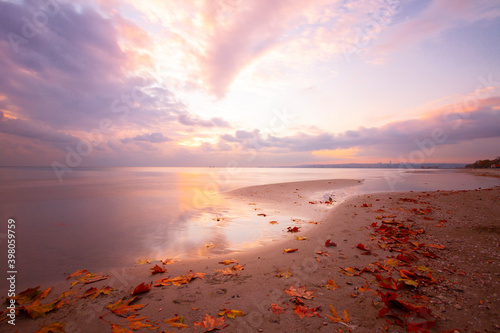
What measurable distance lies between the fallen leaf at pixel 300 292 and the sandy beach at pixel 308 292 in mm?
18

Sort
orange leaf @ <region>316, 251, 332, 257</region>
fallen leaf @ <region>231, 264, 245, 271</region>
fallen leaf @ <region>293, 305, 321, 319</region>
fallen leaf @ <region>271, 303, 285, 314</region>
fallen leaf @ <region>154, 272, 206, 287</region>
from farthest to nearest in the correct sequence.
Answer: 1. orange leaf @ <region>316, 251, 332, 257</region>
2. fallen leaf @ <region>231, 264, 245, 271</region>
3. fallen leaf @ <region>154, 272, 206, 287</region>
4. fallen leaf @ <region>271, 303, 285, 314</region>
5. fallen leaf @ <region>293, 305, 321, 319</region>

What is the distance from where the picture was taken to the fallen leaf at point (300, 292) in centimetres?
350

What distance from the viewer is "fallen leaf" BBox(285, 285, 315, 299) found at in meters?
3.50

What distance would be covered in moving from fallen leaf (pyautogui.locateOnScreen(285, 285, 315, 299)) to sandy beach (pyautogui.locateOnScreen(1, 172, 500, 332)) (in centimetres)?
2

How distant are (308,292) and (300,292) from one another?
141 millimetres

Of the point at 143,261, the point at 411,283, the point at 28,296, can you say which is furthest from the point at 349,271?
the point at 28,296

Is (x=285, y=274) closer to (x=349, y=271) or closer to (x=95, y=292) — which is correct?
(x=349, y=271)

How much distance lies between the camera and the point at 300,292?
362cm

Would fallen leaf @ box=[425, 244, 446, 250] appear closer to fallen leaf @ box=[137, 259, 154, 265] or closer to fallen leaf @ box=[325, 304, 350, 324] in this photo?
fallen leaf @ box=[325, 304, 350, 324]

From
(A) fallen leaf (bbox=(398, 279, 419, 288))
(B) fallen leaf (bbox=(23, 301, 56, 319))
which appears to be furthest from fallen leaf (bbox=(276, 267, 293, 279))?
(B) fallen leaf (bbox=(23, 301, 56, 319))

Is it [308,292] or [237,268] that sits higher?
[308,292]

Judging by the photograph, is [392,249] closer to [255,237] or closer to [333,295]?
[333,295]

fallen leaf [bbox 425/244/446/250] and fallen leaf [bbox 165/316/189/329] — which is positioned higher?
fallen leaf [bbox 425/244/446/250]

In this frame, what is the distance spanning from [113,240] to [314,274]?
7.47 m
